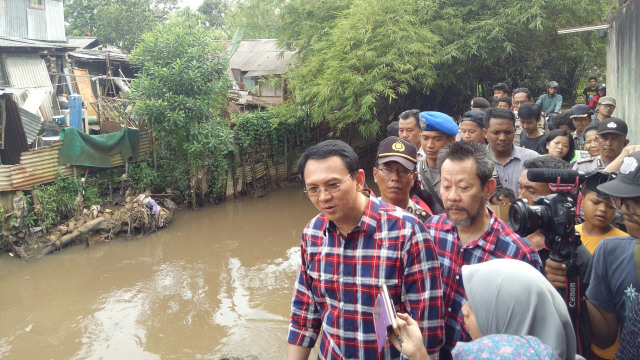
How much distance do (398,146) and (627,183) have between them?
4.23ft

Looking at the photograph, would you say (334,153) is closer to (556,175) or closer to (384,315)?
(384,315)

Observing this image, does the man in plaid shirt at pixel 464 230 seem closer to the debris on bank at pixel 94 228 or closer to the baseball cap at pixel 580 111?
the baseball cap at pixel 580 111

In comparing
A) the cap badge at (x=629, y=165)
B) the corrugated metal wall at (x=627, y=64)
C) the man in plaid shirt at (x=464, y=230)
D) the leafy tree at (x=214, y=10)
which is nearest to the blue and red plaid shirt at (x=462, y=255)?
the man in plaid shirt at (x=464, y=230)

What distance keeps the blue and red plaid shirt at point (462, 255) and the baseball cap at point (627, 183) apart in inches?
17.1

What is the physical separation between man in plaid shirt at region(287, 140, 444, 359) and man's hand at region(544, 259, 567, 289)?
58cm

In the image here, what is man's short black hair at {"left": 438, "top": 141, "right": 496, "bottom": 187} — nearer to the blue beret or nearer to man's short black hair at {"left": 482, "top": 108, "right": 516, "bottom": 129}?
the blue beret

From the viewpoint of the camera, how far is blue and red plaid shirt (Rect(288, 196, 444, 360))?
1.81m

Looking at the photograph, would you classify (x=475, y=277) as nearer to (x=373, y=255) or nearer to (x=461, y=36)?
(x=373, y=255)

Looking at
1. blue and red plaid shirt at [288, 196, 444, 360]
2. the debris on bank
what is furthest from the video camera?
the debris on bank

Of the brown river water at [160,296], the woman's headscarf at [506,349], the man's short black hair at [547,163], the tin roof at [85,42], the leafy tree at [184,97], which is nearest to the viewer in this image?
the woman's headscarf at [506,349]

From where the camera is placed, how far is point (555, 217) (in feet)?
6.66

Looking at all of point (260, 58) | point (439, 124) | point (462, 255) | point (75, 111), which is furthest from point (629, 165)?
point (260, 58)

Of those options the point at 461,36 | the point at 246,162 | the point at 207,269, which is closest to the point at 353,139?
the point at 246,162

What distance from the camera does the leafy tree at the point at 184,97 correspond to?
10.9 m
